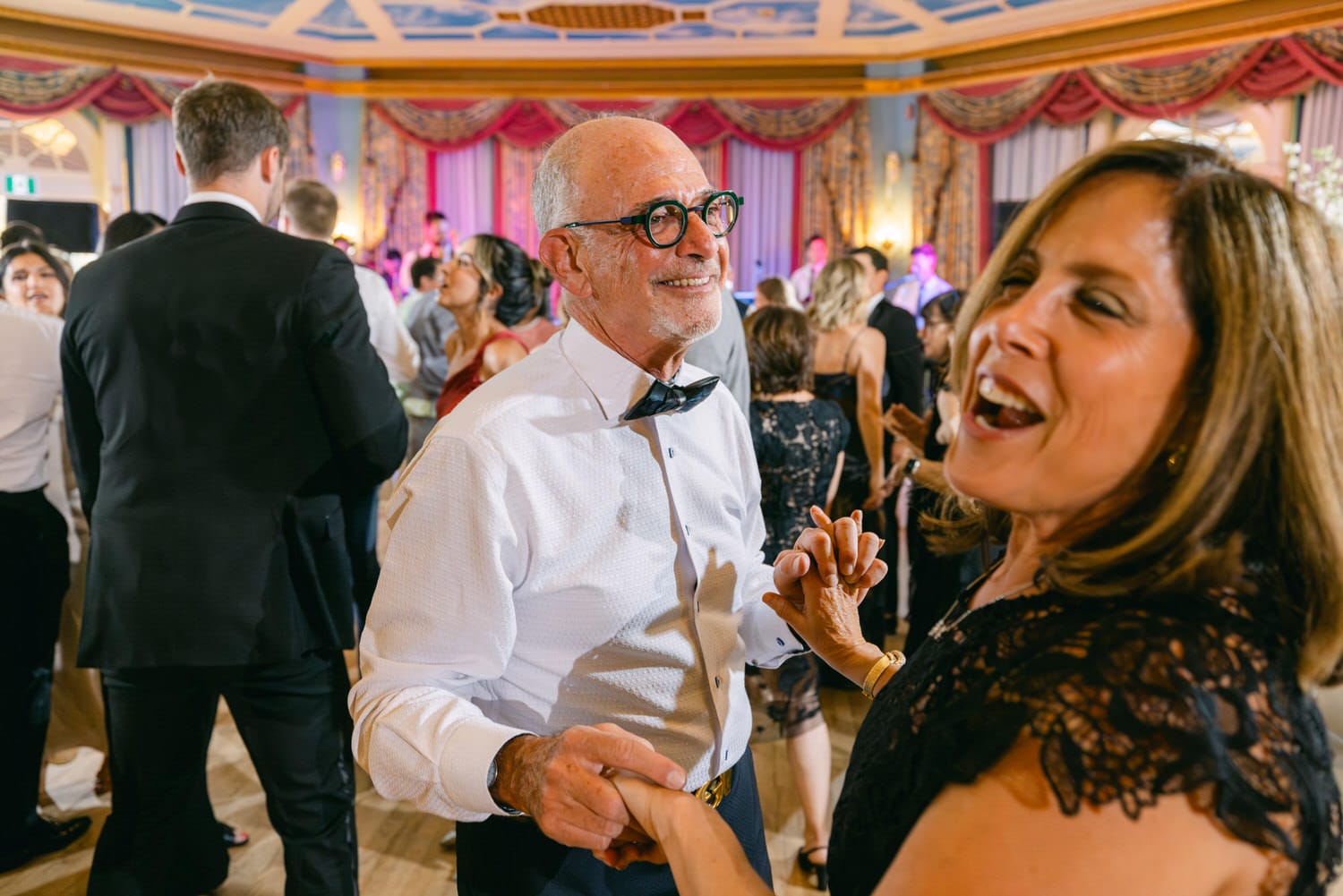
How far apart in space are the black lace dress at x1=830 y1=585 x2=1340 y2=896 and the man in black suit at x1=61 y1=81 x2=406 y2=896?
4.53 ft

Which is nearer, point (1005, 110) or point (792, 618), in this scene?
point (792, 618)

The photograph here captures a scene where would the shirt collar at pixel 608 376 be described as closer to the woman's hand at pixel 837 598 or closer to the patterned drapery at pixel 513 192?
the woman's hand at pixel 837 598

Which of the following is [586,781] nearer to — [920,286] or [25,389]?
[25,389]

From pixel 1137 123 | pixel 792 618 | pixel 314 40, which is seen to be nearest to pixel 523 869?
pixel 792 618

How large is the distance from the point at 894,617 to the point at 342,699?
9.57 feet

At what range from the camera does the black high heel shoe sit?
254cm

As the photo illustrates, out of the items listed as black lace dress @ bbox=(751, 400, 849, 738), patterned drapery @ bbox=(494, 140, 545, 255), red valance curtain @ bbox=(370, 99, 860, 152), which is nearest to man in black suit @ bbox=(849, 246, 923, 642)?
black lace dress @ bbox=(751, 400, 849, 738)

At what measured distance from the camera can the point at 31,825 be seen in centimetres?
257

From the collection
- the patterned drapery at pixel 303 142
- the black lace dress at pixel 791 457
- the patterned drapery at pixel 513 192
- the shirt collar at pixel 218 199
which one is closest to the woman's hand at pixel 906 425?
the black lace dress at pixel 791 457

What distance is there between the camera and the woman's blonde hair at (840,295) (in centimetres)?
373

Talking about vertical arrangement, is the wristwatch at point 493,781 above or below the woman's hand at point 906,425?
below

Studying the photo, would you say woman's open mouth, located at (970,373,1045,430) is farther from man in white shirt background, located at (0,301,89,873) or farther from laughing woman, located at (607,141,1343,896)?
man in white shirt background, located at (0,301,89,873)

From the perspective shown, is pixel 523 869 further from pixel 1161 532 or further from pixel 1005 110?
pixel 1005 110

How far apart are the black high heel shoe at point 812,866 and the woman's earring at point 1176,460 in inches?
83.3
